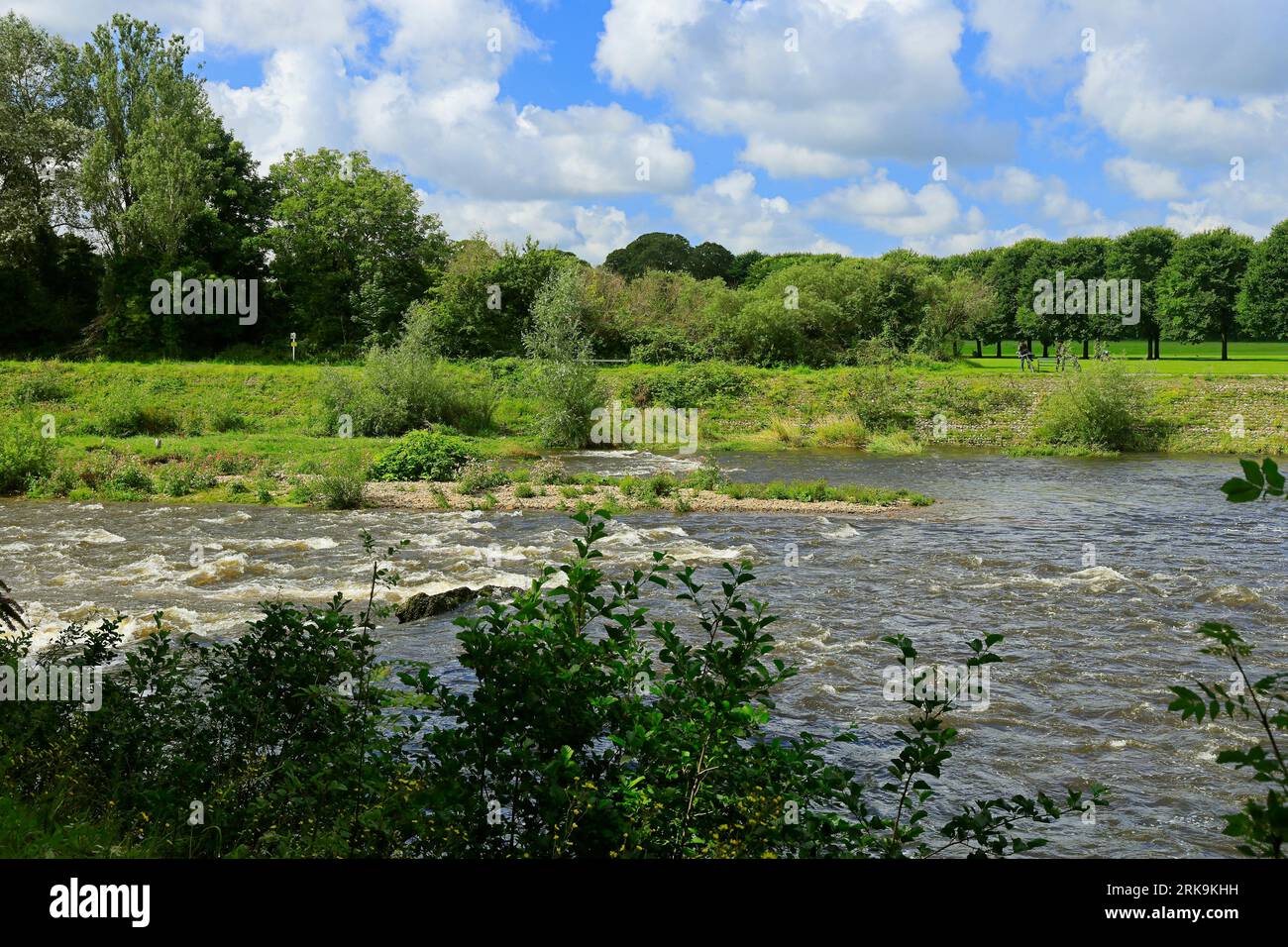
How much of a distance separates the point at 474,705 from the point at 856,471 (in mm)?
30463

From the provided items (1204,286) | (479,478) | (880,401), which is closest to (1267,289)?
(1204,286)

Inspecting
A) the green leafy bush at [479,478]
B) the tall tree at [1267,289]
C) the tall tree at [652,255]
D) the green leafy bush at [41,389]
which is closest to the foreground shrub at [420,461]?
the green leafy bush at [479,478]

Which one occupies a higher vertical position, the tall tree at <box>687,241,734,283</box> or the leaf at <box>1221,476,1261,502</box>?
the tall tree at <box>687,241,734,283</box>

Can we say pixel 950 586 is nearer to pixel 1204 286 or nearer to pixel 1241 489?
pixel 1241 489

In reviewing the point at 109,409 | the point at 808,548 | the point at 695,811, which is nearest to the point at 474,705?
the point at 695,811

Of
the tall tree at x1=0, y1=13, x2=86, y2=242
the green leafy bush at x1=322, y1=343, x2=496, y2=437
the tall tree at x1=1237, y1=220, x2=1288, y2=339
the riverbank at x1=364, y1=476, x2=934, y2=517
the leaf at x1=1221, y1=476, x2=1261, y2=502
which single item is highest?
the tall tree at x1=0, y1=13, x2=86, y2=242

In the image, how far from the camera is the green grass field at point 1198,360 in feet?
167

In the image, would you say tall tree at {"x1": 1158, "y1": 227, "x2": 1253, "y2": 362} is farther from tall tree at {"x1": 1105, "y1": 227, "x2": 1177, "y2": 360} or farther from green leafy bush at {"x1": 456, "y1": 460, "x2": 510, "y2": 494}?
green leafy bush at {"x1": 456, "y1": 460, "x2": 510, "y2": 494}

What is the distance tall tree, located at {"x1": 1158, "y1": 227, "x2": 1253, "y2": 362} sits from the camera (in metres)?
62.7

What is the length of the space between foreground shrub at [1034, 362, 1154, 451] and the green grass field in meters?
4.75

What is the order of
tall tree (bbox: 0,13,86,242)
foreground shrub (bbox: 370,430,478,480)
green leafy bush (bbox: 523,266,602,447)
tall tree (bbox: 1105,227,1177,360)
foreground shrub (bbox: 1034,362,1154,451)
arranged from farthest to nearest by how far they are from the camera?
tall tree (bbox: 1105,227,1177,360), tall tree (bbox: 0,13,86,242), green leafy bush (bbox: 523,266,602,447), foreground shrub (bbox: 1034,362,1154,451), foreground shrub (bbox: 370,430,478,480)

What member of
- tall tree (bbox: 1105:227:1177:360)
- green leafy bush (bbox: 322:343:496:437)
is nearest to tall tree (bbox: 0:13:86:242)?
green leafy bush (bbox: 322:343:496:437)

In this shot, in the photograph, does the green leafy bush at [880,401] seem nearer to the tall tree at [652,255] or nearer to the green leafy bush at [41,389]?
the green leafy bush at [41,389]

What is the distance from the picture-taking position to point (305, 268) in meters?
56.4
